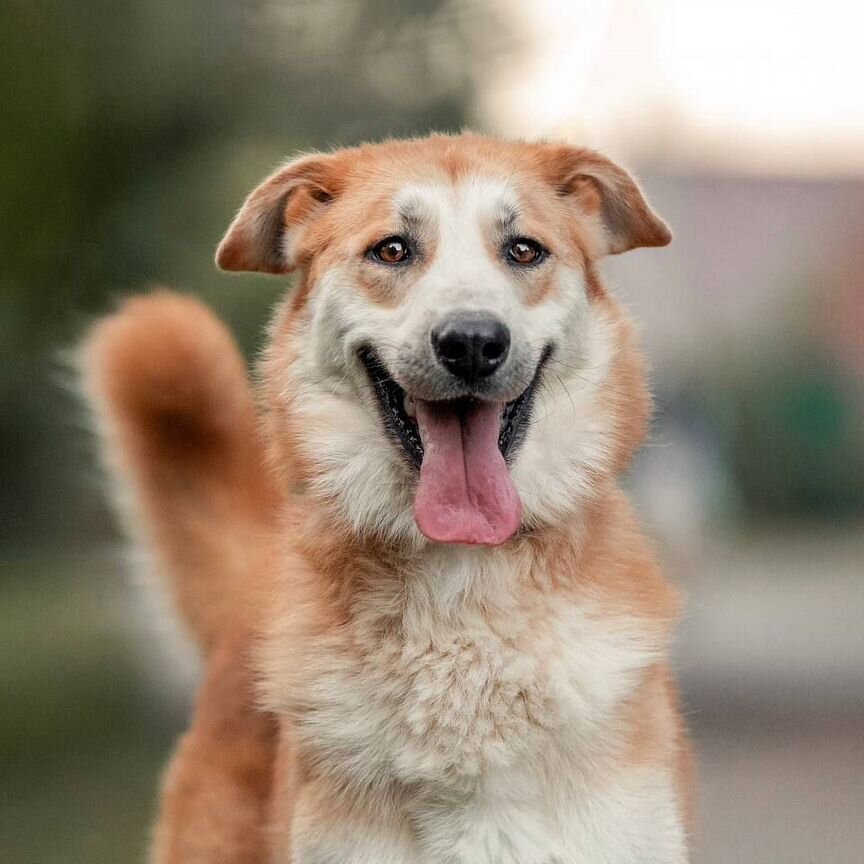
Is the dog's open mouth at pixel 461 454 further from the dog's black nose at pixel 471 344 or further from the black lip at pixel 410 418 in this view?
the dog's black nose at pixel 471 344

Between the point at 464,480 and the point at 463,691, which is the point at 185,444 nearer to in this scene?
the point at 464,480

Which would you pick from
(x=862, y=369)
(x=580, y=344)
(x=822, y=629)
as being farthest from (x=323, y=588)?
(x=862, y=369)

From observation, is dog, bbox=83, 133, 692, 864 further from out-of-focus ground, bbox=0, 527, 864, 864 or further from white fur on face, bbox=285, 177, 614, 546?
out-of-focus ground, bbox=0, 527, 864, 864

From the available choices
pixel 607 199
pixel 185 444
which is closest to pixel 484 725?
pixel 607 199

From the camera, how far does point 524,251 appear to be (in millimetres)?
3188

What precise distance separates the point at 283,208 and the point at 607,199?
815 millimetres

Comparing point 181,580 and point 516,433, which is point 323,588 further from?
point 181,580

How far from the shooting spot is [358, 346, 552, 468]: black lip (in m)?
→ 3.07

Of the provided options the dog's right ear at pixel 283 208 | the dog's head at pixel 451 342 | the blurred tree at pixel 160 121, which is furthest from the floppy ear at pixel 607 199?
the blurred tree at pixel 160 121

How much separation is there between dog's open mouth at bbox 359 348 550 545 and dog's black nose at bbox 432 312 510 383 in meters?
0.14

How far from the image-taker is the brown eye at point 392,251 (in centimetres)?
316

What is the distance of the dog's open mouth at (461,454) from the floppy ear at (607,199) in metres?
0.53

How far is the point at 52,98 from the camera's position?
7633 mm

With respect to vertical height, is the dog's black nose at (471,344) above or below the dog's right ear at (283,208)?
below
